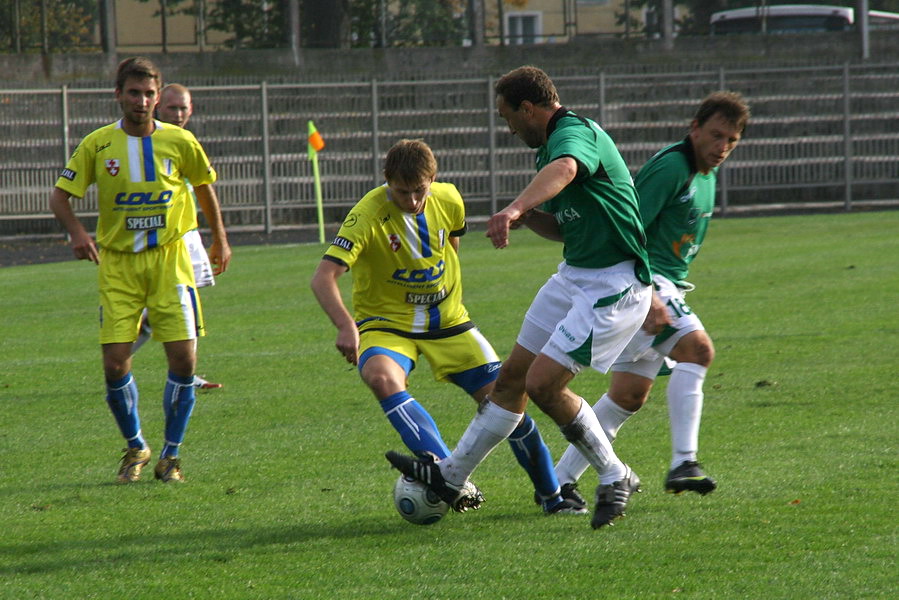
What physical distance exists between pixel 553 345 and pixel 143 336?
13.6 feet

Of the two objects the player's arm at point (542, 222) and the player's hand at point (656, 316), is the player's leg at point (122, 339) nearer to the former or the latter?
the player's arm at point (542, 222)

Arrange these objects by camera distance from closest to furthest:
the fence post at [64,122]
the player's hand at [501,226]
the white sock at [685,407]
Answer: the player's hand at [501,226] → the white sock at [685,407] → the fence post at [64,122]

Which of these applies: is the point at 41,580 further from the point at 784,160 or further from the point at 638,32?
the point at 638,32

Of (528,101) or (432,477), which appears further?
(432,477)

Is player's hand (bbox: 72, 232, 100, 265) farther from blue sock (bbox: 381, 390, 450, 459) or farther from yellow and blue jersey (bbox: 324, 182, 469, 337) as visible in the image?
blue sock (bbox: 381, 390, 450, 459)

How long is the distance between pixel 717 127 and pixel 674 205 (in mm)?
376

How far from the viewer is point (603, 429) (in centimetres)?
557

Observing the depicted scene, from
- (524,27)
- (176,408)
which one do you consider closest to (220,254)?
(176,408)

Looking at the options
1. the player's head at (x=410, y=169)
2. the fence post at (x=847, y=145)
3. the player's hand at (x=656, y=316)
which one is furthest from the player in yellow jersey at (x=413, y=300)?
the fence post at (x=847, y=145)

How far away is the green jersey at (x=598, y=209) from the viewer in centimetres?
483

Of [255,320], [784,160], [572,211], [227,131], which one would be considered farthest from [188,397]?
[784,160]

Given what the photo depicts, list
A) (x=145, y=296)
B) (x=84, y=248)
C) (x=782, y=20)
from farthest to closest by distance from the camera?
(x=782, y=20), (x=145, y=296), (x=84, y=248)

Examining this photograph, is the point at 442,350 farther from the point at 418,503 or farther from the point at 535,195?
the point at 535,195

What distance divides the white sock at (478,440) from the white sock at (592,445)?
0.23m
